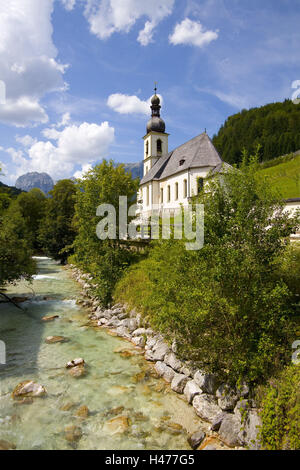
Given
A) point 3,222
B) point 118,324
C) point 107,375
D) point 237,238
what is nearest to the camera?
point 237,238

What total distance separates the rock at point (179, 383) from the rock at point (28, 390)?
3257 millimetres

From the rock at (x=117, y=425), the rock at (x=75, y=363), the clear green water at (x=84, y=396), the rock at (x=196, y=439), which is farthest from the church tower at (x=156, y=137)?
the rock at (x=196, y=439)

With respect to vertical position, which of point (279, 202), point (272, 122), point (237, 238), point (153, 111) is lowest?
point (237, 238)

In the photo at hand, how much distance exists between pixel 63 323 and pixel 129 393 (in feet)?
20.6

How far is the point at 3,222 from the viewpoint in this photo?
15758 mm

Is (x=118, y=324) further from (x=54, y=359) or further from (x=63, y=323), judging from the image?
(x=54, y=359)

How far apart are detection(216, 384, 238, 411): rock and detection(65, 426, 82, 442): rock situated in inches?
119

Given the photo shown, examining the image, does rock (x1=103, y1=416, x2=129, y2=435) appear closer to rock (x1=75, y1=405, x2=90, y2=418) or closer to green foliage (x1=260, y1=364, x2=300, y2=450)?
rock (x1=75, y1=405, x2=90, y2=418)

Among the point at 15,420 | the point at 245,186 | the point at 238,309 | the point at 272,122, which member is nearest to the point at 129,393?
the point at 15,420

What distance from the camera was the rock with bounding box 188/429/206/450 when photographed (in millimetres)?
5447

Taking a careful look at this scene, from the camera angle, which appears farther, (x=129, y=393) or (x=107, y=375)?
(x=107, y=375)

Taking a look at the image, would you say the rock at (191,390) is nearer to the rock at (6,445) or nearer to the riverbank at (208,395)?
the riverbank at (208,395)

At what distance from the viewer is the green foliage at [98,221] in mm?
15750

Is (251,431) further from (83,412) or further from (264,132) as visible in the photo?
(264,132)
